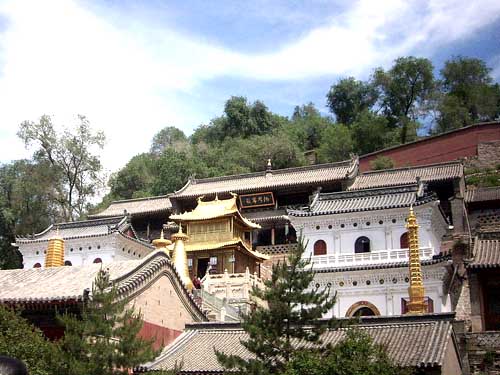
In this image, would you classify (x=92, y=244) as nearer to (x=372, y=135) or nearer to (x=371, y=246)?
(x=371, y=246)

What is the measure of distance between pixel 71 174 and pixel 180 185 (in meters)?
9.17

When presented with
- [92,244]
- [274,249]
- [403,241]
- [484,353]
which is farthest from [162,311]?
[92,244]

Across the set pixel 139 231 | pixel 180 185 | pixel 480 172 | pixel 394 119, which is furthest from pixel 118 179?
pixel 480 172

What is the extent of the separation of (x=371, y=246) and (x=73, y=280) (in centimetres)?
A: 1758

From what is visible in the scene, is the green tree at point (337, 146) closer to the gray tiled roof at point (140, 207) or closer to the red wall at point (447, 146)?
the red wall at point (447, 146)

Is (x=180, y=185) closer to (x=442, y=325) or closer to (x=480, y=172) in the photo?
(x=480, y=172)

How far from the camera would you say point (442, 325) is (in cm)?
1684

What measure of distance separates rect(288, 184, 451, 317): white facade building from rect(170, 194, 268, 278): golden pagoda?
210 inches

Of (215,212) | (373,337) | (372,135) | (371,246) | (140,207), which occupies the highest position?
(372,135)

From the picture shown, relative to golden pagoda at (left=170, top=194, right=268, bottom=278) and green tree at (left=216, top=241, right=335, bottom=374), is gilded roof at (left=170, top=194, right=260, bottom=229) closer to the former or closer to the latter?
golden pagoda at (left=170, top=194, right=268, bottom=278)

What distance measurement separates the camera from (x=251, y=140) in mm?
60094

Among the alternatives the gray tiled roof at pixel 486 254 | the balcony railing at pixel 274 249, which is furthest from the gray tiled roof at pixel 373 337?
the balcony railing at pixel 274 249

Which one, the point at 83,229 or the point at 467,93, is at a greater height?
the point at 467,93

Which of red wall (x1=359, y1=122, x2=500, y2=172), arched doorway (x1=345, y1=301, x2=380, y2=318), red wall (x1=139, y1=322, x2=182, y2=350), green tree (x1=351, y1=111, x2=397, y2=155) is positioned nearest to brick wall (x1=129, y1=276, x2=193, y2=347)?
red wall (x1=139, y1=322, x2=182, y2=350)
